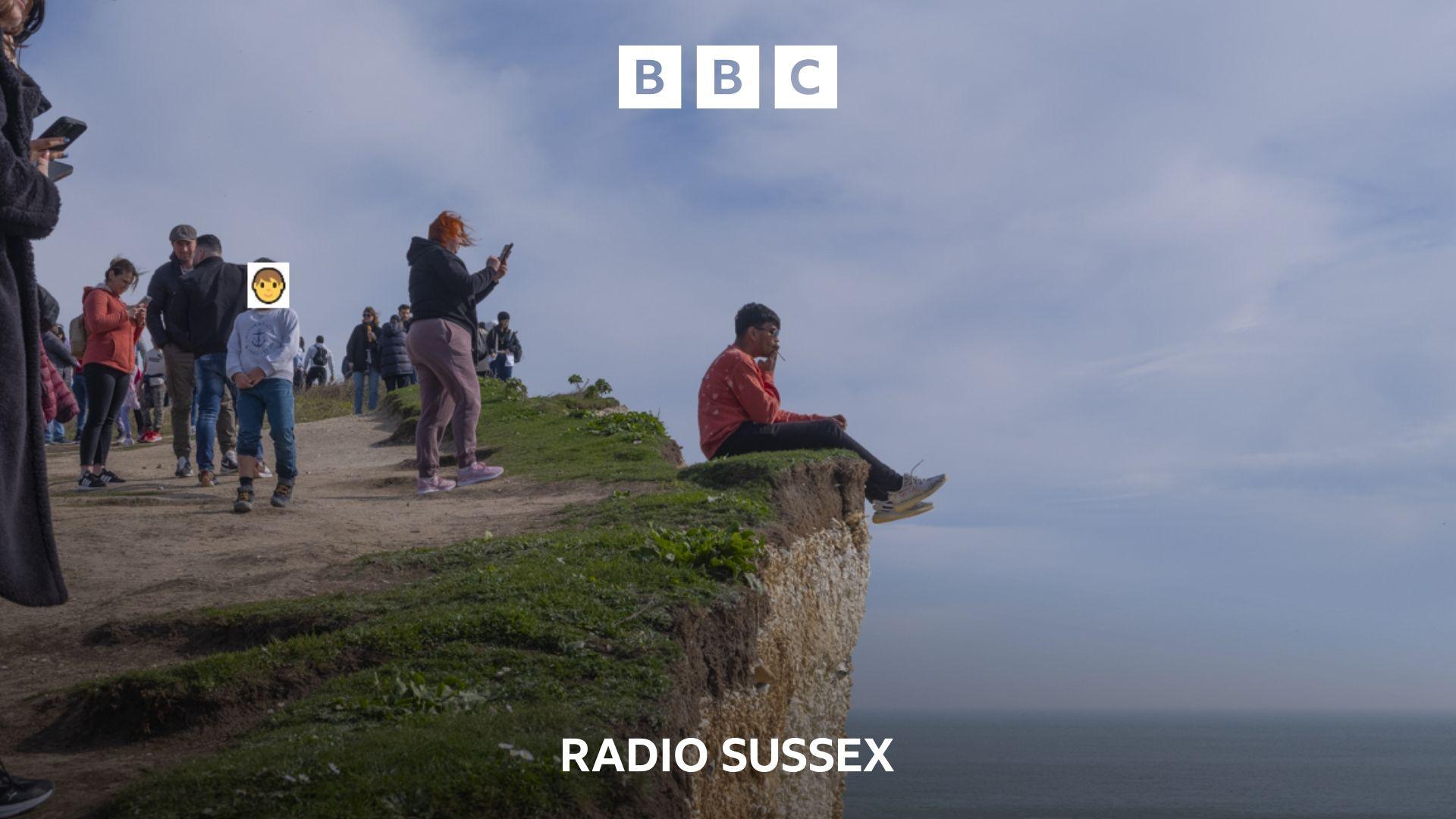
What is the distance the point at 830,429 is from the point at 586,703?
5.78 meters

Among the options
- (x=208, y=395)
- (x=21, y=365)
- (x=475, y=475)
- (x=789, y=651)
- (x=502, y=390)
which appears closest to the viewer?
(x=21, y=365)

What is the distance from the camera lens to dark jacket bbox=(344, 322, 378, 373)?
23.5m

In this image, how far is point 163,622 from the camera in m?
6.16

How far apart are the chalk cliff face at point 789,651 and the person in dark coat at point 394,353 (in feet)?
Result: 46.4

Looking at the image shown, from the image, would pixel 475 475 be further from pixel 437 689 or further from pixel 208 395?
pixel 437 689

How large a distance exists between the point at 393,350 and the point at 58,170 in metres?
18.5

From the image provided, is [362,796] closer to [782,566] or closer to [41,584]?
[41,584]

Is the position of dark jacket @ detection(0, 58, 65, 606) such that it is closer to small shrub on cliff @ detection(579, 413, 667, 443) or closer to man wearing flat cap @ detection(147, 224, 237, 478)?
man wearing flat cap @ detection(147, 224, 237, 478)

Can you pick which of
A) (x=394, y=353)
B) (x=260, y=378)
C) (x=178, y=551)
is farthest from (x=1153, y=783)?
(x=178, y=551)

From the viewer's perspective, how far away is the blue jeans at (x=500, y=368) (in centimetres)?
2547

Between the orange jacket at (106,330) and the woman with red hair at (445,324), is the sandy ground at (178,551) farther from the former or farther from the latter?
the orange jacket at (106,330)

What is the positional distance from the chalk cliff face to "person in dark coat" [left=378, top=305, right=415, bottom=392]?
1415 cm

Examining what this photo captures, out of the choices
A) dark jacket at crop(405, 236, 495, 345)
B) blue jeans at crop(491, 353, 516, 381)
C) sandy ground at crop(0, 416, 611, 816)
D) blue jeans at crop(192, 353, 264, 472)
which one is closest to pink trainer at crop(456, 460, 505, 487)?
sandy ground at crop(0, 416, 611, 816)

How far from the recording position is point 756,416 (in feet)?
32.9
